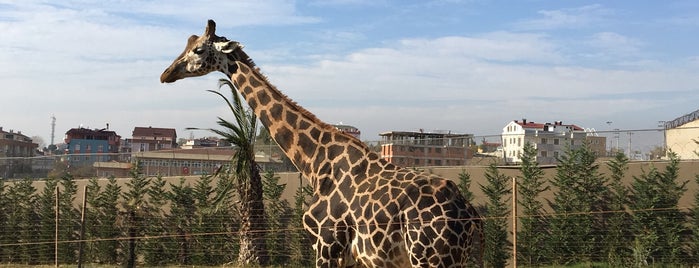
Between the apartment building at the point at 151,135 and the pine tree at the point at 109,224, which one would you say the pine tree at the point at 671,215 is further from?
the apartment building at the point at 151,135

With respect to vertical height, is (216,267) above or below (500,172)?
below

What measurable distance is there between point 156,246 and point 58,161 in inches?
244

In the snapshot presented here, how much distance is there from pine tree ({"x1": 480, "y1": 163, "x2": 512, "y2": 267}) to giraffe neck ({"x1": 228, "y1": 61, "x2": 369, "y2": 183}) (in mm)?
8055

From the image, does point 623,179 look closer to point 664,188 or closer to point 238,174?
point 664,188

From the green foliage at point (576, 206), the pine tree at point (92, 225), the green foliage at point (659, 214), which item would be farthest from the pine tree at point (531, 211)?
the pine tree at point (92, 225)

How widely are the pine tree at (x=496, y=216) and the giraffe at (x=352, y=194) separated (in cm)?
810

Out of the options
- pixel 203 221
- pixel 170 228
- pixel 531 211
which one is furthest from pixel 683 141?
pixel 170 228

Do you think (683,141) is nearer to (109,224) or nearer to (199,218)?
(199,218)

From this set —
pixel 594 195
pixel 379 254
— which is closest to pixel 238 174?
pixel 594 195

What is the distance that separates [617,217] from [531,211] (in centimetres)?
170

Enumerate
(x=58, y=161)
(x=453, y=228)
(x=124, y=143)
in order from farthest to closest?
(x=124, y=143)
(x=58, y=161)
(x=453, y=228)

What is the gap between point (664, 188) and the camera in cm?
1518

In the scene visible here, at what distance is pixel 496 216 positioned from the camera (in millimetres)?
15508

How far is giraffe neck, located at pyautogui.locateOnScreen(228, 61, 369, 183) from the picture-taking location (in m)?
8.20
